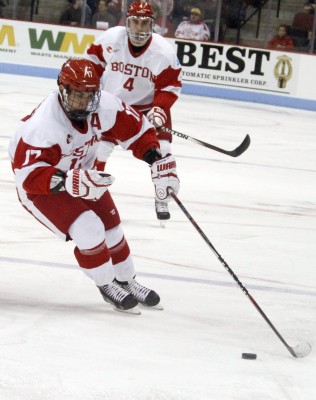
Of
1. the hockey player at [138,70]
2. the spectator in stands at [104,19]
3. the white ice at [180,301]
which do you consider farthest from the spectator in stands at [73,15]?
the hockey player at [138,70]

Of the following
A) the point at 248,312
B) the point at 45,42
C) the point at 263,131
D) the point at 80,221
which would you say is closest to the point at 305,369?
the point at 248,312

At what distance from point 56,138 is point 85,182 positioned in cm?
21

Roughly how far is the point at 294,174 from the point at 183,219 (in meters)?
1.80

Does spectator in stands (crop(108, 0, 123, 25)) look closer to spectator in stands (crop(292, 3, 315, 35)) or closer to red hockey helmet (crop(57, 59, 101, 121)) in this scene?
spectator in stands (crop(292, 3, 315, 35))

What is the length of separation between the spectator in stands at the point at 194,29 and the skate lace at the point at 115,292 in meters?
7.96

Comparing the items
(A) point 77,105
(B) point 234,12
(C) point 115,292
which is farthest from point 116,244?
(B) point 234,12

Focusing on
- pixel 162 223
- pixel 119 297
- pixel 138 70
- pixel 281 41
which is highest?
pixel 138 70

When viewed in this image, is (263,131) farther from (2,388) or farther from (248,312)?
(2,388)

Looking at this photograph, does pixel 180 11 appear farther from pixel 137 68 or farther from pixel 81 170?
pixel 81 170

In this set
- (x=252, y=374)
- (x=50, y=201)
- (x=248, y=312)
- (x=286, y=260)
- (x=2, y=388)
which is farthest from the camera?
(x=286, y=260)

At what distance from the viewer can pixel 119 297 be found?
3443 mm

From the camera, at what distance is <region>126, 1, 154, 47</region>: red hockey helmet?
4.96 m

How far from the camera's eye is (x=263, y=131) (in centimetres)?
875

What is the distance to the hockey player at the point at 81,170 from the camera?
126 inches
